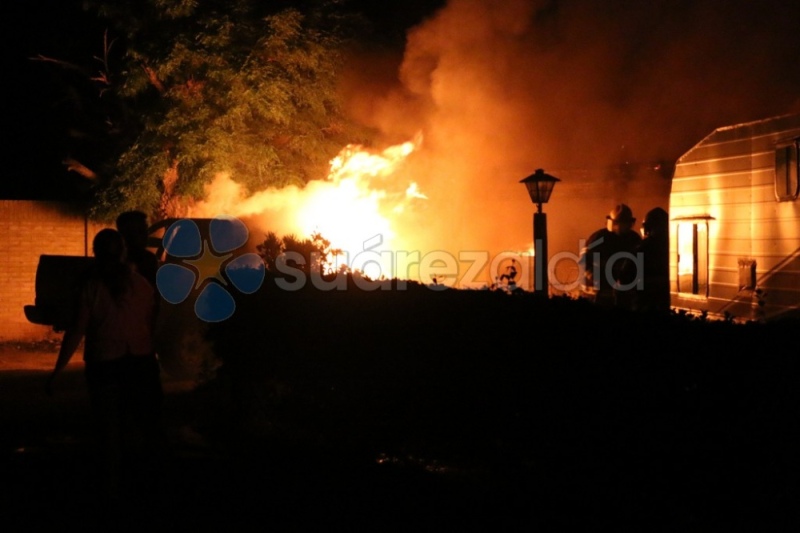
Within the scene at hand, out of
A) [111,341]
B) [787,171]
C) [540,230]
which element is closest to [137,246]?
[111,341]

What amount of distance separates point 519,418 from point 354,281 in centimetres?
256

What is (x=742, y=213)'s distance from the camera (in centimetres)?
977

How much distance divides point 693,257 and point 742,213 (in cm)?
125

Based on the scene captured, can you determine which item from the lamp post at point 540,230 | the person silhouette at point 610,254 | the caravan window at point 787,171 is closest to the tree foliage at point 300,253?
the lamp post at point 540,230

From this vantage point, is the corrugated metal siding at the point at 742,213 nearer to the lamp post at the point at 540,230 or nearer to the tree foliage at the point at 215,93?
the lamp post at the point at 540,230

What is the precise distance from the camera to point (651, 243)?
1141 centimetres

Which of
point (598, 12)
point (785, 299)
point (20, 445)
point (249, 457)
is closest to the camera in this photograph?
point (249, 457)

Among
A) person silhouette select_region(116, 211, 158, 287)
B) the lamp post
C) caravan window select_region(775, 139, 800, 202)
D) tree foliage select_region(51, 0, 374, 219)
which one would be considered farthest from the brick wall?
caravan window select_region(775, 139, 800, 202)

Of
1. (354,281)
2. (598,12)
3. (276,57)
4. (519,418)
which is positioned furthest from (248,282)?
(598,12)

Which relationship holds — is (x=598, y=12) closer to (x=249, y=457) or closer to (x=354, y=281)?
(x=354, y=281)

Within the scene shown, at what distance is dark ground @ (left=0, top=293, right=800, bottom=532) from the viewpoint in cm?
453

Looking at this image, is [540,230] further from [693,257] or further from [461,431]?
[461,431]

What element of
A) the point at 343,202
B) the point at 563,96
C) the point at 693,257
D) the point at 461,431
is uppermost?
the point at 563,96

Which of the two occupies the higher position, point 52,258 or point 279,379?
point 52,258
